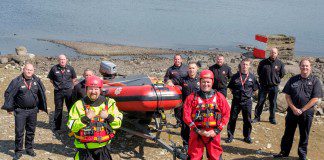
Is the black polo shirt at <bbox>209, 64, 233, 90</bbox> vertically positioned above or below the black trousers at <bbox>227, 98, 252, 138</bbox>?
above

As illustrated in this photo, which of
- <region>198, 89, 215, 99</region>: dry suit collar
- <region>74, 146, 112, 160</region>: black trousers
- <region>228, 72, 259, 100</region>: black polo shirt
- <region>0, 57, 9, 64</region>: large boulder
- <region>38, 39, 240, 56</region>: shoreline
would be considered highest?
<region>198, 89, 215, 99</region>: dry suit collar

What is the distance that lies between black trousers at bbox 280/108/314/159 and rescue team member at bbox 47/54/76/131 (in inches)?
173

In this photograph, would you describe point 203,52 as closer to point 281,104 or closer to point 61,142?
point 281,104

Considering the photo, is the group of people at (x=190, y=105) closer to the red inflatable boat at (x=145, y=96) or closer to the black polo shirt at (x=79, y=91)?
the black polo shirt at (x=79, y=91)

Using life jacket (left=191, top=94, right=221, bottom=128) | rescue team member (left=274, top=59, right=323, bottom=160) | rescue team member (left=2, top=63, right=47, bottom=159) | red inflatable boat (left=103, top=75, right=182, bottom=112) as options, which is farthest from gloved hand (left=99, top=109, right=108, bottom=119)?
rescue team member (left=274, top=59, right=323, bottom=160)

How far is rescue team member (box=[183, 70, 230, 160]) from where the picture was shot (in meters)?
5.23

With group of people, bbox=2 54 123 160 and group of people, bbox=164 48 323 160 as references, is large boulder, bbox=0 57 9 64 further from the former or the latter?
group of people, bbox=164 48 323 160

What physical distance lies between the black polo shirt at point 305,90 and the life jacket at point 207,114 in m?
1.92

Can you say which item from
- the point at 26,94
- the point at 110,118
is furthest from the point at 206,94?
the point at 26,94

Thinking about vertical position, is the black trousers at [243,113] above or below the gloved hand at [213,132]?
below

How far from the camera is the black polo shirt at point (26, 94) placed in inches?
253

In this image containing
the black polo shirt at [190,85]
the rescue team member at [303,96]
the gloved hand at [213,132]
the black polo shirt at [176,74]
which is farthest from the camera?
the black polo shirt at [176,74]

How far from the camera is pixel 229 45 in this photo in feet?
103

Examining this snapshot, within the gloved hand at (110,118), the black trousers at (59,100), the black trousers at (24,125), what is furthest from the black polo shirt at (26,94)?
the gloved hand at (110,118)
